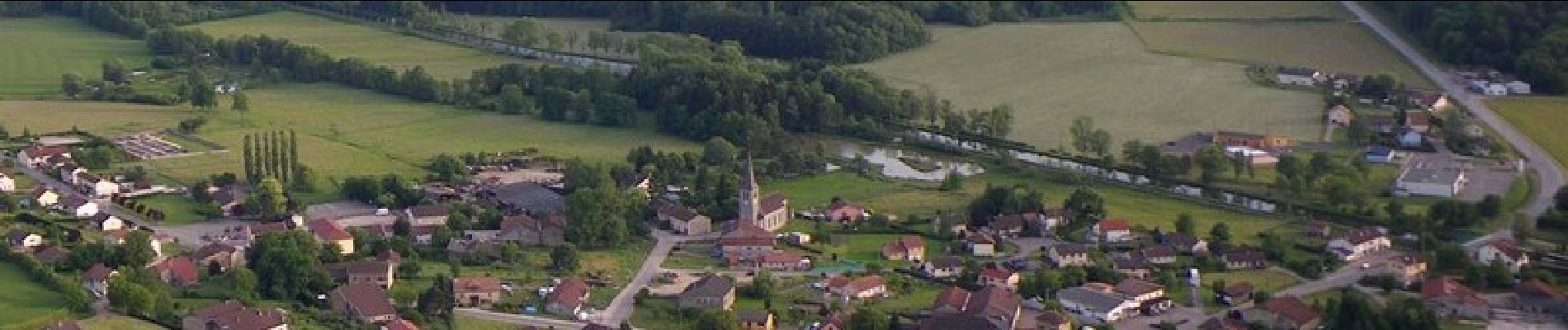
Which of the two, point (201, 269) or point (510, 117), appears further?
point (510, 117)

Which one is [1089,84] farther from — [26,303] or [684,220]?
[26,303]

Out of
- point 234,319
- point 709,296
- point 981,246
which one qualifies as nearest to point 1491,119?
point 981,246

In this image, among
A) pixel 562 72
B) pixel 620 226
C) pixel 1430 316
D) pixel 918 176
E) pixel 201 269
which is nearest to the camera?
pixel 1430 316

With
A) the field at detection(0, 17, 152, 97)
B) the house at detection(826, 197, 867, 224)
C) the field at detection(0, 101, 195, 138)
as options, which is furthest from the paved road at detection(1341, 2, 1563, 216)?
the field at detection(0, 17, 152, 97)

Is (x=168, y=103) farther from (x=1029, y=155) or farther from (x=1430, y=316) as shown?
(x=1430, y=316)

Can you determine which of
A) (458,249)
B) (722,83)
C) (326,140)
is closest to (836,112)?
(722,83)

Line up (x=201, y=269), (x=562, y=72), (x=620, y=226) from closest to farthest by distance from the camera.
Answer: (x=201, y=269)
(x=620, y=226)
(x=562, y=72)

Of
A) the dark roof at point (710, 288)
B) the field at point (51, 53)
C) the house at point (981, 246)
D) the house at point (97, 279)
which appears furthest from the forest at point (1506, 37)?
the house at point (97, 279)
